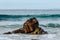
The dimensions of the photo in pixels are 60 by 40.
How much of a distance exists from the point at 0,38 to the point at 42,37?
2.26 metres

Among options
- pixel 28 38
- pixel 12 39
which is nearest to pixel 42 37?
pixel 28 38

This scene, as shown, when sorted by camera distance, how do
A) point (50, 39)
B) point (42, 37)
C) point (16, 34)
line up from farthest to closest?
point (16, 34) < point (42, 37) < point (50, 39)

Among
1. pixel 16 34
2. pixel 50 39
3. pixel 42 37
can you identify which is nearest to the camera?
pixel 50 39

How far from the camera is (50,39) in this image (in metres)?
14.0

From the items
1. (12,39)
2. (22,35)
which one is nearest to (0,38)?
(12,39)

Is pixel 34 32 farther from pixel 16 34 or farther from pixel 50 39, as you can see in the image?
pixel 50 39

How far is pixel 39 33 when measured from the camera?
52.2ft

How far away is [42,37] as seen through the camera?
48.9 feet

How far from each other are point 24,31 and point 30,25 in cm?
51

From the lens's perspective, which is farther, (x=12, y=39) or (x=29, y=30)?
(x=29, y=30)

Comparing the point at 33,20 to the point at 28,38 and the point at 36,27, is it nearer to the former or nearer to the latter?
the point at 36,27

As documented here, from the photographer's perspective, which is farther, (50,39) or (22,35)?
(22,35)

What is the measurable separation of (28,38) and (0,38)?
1.44 meters

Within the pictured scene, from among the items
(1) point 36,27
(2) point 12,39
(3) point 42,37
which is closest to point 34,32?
(1) point 36,27
